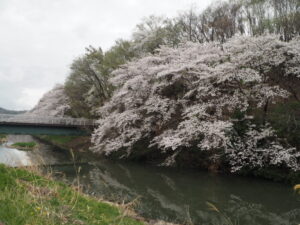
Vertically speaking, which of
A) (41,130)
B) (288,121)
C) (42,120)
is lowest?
(41,130)

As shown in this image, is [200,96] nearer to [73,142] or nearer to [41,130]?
[41,130]

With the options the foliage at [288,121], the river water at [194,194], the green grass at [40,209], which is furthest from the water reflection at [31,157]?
the foliage at [288,121]

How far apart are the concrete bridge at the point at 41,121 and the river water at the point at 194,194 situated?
12197 millimetres

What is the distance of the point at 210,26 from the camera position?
31469mm

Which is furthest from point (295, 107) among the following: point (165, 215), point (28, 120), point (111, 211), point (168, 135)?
point (28, 120)

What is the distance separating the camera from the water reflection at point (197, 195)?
34.3 feet

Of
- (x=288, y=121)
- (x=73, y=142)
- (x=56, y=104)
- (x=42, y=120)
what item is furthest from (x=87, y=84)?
(x=288, y=121)

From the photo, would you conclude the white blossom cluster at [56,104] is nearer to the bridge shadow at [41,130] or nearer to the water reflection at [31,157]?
the water reflection at [31,157]

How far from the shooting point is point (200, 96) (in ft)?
63.5

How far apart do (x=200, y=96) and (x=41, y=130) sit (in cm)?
1974

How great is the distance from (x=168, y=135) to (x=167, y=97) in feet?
12.7

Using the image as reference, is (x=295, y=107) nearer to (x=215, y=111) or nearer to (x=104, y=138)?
(x=215, y=111)

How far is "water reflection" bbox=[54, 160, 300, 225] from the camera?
10445mm

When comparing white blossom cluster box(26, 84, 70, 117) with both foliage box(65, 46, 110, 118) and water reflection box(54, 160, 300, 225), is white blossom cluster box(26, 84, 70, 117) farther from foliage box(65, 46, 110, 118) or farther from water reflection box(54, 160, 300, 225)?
water reflection box(54, 160, 300, 225)
